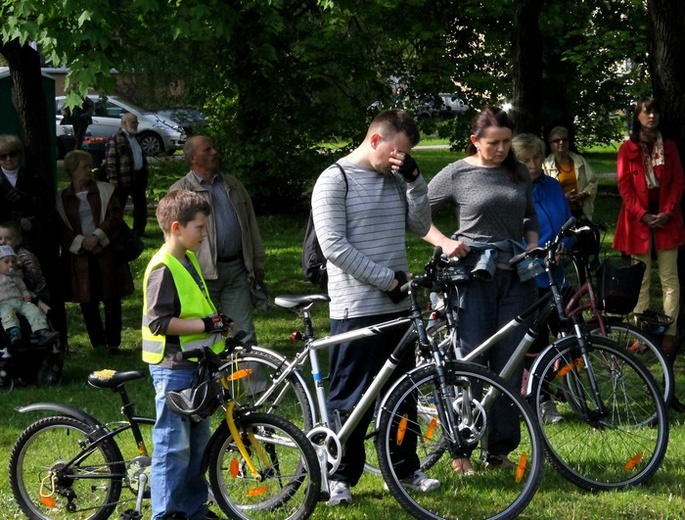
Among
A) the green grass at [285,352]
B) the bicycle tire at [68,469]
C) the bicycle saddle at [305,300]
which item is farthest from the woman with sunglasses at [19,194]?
the bicycle saddle at [305,300]

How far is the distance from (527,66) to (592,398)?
842 cm

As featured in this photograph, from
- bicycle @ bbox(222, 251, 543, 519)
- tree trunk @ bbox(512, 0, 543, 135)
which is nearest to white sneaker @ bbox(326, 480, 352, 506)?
bicycle @ bbox(222, 251, 543, 519)

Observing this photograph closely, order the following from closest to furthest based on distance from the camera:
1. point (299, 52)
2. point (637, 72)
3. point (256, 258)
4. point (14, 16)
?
point (256, 258), point (14, 16), point (299, 52), point (637, 72)

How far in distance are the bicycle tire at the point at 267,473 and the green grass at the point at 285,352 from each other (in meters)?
0.27

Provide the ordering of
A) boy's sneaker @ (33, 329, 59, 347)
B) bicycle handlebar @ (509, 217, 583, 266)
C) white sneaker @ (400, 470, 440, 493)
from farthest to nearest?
1. boy's sneaker @ (33, 329, 59, 347)
2. bicycle handlebar @ (509, 217, 583, 266)
3. white sneaker @ (400, 470, 440, 493)

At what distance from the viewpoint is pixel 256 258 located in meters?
8.91

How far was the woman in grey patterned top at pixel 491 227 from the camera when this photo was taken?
676cm

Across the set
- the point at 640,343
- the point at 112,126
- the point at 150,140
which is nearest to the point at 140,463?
the point at 640,343

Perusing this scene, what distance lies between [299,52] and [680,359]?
9246 mm

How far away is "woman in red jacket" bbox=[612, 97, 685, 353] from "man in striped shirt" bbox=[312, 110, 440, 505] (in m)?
3.98

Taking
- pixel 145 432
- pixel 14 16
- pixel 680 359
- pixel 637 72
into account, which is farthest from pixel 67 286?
pixel 637 72

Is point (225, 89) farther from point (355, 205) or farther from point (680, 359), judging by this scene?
point (355, 205)

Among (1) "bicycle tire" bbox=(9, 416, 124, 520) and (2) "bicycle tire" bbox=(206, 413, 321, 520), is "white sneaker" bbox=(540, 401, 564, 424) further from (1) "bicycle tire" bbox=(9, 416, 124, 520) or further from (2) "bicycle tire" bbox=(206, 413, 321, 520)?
(1) "bicycle tire" bbox=(9, 416, 124, 520)

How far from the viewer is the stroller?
9672 mm
